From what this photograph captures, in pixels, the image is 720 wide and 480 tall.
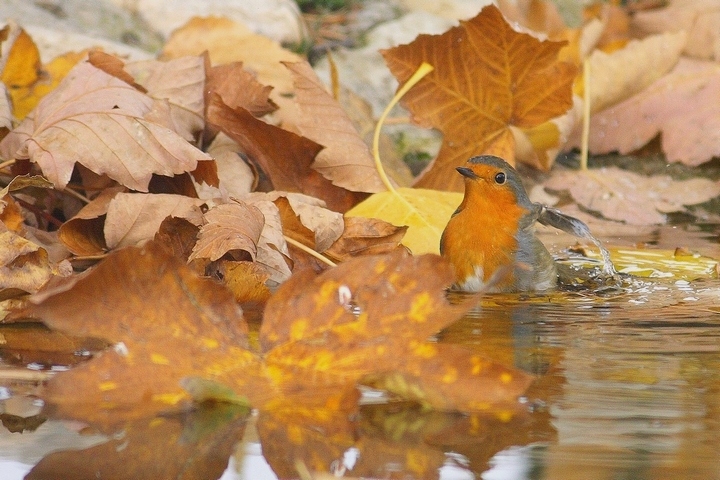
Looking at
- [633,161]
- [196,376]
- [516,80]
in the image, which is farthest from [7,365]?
[633,161]

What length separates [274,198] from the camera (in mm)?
2457

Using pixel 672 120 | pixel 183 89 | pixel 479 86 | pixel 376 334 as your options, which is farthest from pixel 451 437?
pixel 672 120

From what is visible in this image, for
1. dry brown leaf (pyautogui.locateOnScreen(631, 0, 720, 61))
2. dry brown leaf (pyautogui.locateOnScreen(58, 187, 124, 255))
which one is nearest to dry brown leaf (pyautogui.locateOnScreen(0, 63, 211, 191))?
dry brown leaf (pyautogui.locateOnScreen(58, 187, 124, 255))

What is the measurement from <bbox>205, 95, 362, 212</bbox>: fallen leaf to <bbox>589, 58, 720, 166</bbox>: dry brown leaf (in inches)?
63.5

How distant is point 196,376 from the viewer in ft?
4.54

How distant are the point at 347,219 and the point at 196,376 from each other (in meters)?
1.22

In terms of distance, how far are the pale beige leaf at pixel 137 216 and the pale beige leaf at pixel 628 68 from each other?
2.26 metres

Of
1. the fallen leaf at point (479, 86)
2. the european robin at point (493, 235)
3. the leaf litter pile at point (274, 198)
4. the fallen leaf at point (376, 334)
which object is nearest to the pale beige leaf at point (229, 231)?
the leaf litter pile at point (274, 198)

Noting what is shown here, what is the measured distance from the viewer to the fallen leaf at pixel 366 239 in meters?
2.50

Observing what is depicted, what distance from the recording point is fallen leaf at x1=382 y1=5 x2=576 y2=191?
3133 mm

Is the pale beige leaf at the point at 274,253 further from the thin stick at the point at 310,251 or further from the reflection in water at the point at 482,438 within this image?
the reflection in water at the point at 482,438

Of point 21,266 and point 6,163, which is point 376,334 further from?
point 6,163

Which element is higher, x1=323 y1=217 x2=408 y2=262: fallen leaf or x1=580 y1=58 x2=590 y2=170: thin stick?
x1=580 y1=58 x2=590 y2=170: thin stick

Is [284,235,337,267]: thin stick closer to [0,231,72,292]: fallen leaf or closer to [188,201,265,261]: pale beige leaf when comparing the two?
[188,201,265,261]: pale beige leaf
